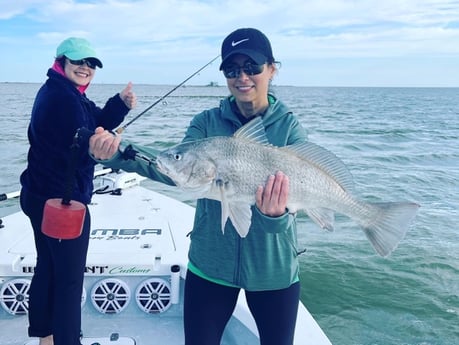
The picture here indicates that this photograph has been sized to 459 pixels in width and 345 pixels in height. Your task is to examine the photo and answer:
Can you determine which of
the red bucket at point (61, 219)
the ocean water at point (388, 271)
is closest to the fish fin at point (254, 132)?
the ocean water at point (388, 271)

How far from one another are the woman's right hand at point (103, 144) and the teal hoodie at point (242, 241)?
0.16 ft

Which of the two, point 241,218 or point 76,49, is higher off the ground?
point 76,49

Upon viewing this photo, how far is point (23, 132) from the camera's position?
24672mm

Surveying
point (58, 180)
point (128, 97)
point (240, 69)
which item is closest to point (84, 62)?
point (128, 97)

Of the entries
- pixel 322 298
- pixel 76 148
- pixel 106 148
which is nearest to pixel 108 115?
pixel 76 148

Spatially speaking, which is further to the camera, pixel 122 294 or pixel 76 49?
pixel 122 294

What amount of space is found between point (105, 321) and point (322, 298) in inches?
174

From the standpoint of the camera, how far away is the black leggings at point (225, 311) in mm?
2953

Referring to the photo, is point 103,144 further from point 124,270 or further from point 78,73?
point 124,270

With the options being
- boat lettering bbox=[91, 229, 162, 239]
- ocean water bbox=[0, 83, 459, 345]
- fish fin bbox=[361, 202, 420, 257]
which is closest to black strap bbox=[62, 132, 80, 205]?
ocean water bbox=[0, 83, 459, 345]

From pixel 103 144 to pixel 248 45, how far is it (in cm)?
112

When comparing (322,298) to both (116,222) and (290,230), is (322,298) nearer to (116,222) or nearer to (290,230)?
(116,222)

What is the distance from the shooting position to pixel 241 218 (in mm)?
2752

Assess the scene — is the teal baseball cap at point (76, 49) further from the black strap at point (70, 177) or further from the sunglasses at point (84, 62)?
the black strap at point (70, 177)
